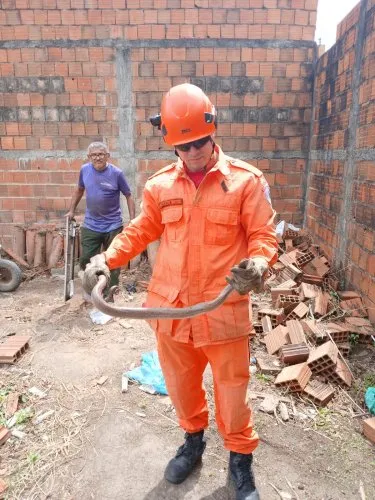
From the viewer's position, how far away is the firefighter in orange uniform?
72.3 inches

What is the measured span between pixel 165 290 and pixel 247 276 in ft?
1.83

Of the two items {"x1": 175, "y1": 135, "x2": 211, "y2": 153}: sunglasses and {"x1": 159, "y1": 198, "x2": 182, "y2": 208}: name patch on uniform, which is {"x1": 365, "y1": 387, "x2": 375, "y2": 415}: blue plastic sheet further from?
{"x1": 175, "y1": 135, "x2": 211, "y2": 153}: sunglasses

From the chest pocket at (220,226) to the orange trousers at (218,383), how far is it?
20.6 inches

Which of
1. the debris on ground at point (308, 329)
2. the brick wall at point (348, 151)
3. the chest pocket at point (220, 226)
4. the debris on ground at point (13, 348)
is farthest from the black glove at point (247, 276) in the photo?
the debris on ground at point (13, 348)

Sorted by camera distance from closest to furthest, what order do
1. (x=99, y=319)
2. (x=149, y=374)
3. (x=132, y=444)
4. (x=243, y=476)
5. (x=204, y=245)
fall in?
(x=204, y=245) → (x=243, y=476) → (x=132, y=444) → (x=149, y=374) → (x=99, y=319)

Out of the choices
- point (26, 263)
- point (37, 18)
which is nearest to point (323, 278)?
point (26, 263)

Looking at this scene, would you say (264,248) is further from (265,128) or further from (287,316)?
(265,128)

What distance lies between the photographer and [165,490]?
229 cm

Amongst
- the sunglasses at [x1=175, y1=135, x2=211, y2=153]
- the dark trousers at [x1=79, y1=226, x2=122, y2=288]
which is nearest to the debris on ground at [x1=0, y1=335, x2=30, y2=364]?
the dark trousers at [x1=79, y1=226, x2=122, y2=288]

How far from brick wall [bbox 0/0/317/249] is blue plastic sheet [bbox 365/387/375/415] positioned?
3.62m

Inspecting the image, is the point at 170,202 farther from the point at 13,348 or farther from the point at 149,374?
the point at 13,348

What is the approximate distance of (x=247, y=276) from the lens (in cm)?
157

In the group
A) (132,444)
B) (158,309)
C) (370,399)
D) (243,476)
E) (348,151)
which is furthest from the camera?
(348,151)

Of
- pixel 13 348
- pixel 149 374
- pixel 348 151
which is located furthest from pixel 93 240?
pixel 348 151
